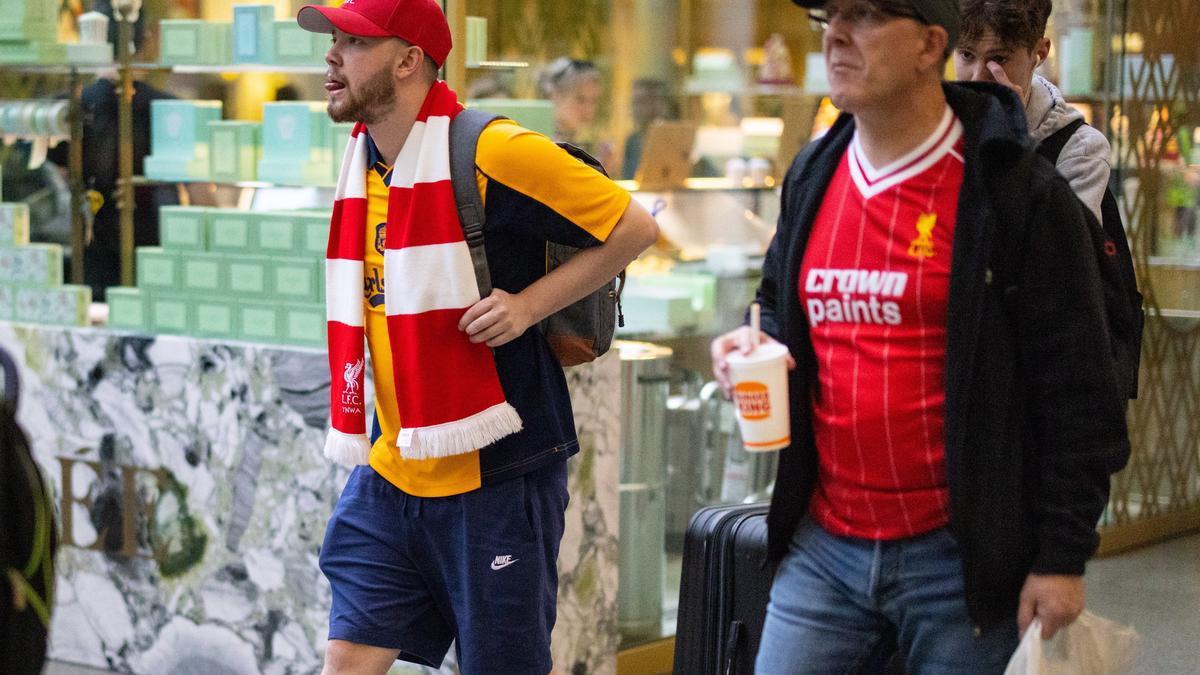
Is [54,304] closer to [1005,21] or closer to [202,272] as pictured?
[202,272]

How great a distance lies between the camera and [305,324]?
457cm

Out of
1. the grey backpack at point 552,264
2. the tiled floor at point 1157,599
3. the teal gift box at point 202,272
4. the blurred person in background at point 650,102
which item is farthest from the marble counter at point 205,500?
the blurred person in background at point 650,102

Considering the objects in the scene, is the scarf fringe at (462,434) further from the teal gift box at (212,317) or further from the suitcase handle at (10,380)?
the teal gift box at (212,317)

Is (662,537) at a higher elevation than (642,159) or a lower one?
lower

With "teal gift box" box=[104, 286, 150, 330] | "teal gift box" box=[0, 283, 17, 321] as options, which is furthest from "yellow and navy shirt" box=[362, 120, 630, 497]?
"teal gift box" box=[0, 283, 17, 321]

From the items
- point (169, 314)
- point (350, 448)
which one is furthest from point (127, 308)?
point (350, 448)

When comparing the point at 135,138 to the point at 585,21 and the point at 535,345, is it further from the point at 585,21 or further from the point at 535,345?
the point at 585,21

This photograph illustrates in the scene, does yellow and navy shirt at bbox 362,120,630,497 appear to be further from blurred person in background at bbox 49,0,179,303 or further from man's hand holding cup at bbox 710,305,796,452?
blurred person in background at bbox 49,0,179,303

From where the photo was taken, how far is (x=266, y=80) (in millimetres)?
4656

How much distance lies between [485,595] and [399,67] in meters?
0.96

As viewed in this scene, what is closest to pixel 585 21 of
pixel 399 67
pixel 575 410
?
pixel 575 410

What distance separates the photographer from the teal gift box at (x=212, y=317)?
4742 millimetres

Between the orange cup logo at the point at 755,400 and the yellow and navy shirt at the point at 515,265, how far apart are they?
2.78 ft

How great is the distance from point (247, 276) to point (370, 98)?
1.73 m
